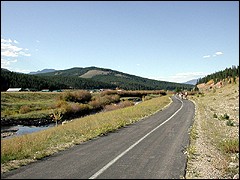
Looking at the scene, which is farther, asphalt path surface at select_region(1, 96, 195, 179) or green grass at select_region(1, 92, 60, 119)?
green grass at select_region(1, 92, 60, 119)

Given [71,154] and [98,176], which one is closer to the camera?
[98,176]

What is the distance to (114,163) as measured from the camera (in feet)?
31.5

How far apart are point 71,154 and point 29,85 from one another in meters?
131

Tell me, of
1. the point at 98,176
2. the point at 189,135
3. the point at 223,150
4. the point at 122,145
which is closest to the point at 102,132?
the point at 122,145

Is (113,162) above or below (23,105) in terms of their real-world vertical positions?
above

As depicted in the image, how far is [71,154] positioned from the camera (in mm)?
11164

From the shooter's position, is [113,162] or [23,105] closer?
[113,162]

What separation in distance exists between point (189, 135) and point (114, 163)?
344 inches

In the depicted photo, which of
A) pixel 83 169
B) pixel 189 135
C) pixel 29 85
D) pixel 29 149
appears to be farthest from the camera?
pixel 29 85

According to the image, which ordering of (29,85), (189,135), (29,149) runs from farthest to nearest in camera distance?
(29,85), (189,135), (29,149)

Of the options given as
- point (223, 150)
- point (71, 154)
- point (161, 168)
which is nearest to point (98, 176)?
point (161, 168)

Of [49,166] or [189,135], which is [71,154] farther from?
[189,135]

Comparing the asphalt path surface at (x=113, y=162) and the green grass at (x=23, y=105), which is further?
the green grass at (x=23, y=105)

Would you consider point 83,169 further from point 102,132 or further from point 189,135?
point 189,135
